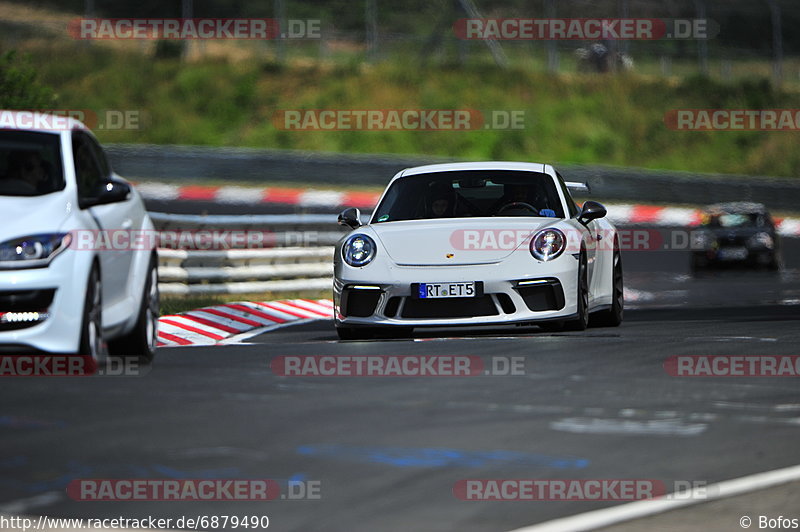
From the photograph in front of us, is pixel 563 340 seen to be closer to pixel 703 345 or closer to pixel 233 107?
pixel 703 345

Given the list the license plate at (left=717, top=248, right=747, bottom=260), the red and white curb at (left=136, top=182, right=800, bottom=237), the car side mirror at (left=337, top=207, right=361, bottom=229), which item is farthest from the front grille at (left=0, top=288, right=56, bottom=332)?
the red and white curb at (left=136, top=182, right=800, bottom=237)

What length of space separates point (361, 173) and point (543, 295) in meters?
22.5

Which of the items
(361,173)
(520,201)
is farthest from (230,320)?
(361,173)

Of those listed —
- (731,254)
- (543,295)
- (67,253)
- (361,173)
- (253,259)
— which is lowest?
(731,254)

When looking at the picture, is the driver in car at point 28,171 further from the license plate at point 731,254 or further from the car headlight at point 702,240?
the license plate at point 731,254

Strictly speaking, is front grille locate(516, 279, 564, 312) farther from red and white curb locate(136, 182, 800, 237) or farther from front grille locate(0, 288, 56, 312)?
red and white curb locate(136, 182, 800, 237)

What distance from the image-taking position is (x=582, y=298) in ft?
37.4

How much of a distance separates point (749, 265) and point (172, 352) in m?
15.6

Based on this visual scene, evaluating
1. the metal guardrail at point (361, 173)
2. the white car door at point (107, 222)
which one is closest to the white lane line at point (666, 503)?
the white car door at point (107, 222)

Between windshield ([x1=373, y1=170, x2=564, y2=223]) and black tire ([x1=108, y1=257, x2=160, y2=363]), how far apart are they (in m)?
2.58

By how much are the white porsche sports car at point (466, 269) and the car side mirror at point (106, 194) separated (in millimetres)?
2565

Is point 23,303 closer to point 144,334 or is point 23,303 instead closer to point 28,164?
point 28,164

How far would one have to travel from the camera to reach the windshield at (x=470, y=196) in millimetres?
12125

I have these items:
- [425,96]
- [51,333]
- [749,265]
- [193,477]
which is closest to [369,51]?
[425,96]
